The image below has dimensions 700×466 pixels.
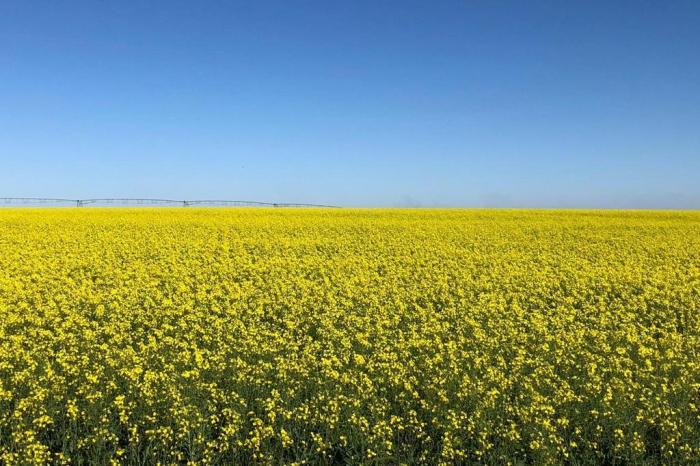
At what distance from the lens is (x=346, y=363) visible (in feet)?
22.9

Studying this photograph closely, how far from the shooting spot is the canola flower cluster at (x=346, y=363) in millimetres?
5152

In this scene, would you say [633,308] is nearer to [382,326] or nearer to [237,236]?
[382,326]

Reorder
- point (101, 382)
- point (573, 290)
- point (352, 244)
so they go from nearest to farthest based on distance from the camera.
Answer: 1. point (101, 382)
2. point (573, 290)
3. point (352, 244)

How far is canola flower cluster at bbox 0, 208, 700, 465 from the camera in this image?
5.15m

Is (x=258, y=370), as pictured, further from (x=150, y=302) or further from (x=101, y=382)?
(x=150, y=302)

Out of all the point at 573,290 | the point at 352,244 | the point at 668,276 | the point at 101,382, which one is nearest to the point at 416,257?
the point at 352,244

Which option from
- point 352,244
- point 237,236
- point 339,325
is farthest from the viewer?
point 237,236

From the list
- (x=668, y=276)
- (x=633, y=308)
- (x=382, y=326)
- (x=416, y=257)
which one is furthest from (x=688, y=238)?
(x=382, y=326)

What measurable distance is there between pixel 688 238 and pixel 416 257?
1553 cm

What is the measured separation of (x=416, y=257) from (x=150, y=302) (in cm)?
939

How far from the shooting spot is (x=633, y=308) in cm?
1018

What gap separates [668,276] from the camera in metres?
13.8

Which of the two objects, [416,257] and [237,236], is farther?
[237,236]

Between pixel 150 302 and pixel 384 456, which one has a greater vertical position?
pixel 150 302
